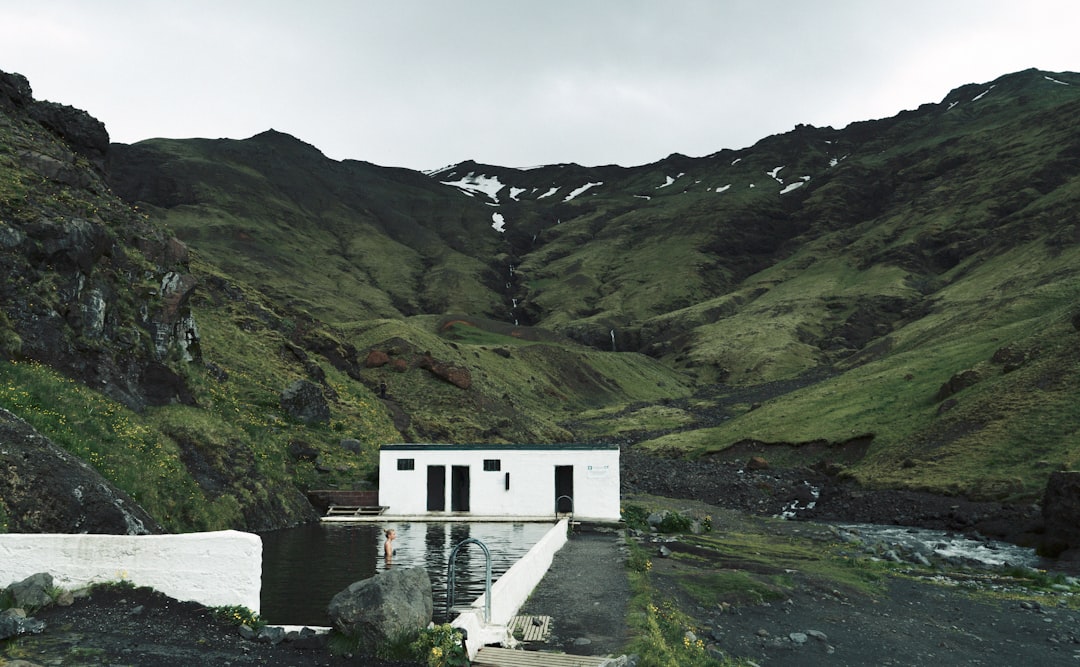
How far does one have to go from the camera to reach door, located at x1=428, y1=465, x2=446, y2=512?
45831 mm

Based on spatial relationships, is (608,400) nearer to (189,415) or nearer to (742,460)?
(742,460)

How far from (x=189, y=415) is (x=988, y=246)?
639 feet

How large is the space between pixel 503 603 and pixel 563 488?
2806 cm

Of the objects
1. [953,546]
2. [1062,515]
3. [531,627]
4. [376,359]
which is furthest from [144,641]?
[376,359]

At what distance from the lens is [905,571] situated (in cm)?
3288

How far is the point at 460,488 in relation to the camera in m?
47.1

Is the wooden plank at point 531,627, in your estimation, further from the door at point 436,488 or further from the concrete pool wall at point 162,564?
the door at point 436,488

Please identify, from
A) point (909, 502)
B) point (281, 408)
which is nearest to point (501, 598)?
point (281, 408)

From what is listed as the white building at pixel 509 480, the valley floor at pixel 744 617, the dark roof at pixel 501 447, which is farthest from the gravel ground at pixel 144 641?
the dark roof at pixel 501 447

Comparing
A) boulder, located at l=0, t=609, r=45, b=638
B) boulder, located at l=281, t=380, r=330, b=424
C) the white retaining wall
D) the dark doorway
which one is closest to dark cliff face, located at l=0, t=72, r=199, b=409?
boulder, located at l=281, t=380, r=330, b=424

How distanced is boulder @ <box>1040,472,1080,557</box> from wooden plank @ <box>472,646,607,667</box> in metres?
33.2

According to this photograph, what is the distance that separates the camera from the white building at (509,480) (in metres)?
42.4

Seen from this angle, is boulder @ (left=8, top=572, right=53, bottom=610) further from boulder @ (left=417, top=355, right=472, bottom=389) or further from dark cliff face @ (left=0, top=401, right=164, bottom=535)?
boulder @ (left=417, top=355, right=472, bottom=389)

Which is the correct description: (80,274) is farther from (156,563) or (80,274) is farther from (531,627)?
(531,627)
